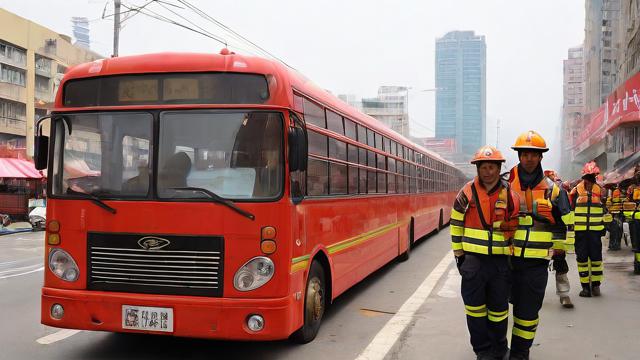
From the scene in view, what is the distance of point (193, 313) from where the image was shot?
489 centimetres

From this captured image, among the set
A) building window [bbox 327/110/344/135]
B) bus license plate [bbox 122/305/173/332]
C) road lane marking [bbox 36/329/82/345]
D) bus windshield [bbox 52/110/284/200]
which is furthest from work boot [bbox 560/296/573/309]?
road lane marking [bbox 36/329/82/345]

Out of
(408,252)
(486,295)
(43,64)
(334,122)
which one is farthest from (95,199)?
(43,64)

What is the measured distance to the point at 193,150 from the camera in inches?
201

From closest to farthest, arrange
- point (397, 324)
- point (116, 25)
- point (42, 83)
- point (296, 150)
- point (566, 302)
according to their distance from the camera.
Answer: point (296, 150) → point (397, 324) → point (566, 302) → point (116, 25) → point (42, 83)

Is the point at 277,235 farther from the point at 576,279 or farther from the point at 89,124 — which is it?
the point at 576,279

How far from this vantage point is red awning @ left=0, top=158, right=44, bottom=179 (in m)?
25.1

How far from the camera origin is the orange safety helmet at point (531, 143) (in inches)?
205

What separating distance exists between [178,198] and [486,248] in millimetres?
2572

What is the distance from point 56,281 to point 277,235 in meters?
1.99

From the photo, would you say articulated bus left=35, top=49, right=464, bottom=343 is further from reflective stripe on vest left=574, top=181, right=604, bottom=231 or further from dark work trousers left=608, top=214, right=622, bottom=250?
dark work trousers left=608, top=214, right=622, bottom=250

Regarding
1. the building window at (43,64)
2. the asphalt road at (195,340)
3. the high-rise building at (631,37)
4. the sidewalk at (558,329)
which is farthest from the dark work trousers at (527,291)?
the building window at (43,64)

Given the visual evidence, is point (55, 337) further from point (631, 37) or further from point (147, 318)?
point (631, 37)

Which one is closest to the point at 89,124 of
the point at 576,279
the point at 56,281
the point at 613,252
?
the point at 56,281

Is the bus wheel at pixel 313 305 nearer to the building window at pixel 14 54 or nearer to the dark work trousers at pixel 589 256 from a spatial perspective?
the dark work trousers at pixel 589 256
